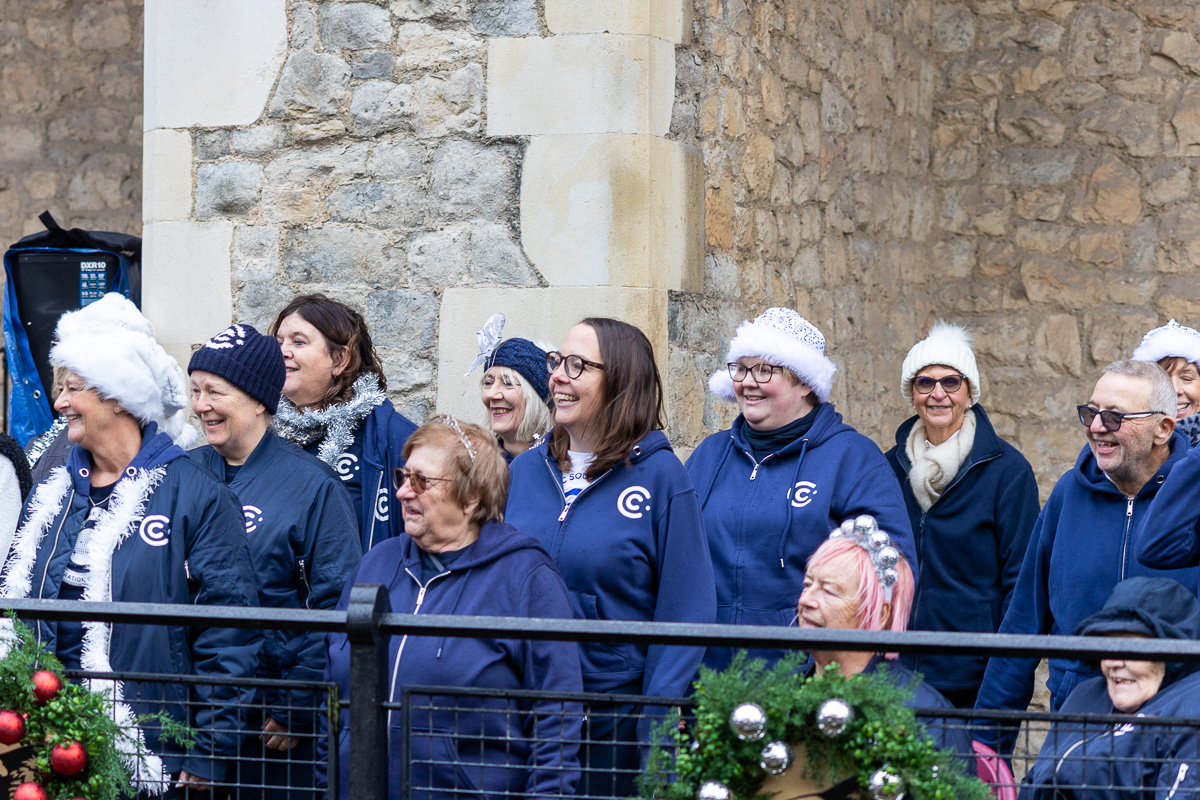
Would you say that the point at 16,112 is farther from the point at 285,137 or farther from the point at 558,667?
the point at 558,667

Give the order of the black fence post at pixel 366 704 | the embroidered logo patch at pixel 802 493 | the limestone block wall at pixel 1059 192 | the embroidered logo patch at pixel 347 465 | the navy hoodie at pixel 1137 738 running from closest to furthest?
the black fence post at pixel 366 704, the navy hoodie at pixel 1137 738, the embroidered logo patch at pixel 802 493, the embroidered logo patch at pixel 347 465, the limestone block wall at pixel 1059 192

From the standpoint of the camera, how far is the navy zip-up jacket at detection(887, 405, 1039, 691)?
14.3ft

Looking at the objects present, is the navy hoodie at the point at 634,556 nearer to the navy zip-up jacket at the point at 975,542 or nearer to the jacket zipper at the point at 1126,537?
the jacket zipper at the point at 1126,537

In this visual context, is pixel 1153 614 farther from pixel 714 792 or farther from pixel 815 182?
pixel 815 182

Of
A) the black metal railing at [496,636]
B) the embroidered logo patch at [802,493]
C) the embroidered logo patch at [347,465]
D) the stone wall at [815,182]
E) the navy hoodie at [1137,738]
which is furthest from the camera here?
the stone wall at [815,182]

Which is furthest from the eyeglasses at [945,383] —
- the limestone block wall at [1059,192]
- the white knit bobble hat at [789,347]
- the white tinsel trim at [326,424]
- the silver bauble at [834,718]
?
the limestone block wall at [1059,192]

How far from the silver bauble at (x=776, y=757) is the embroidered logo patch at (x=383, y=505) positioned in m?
2.16

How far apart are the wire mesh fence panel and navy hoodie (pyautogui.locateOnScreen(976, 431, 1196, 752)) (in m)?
1.63

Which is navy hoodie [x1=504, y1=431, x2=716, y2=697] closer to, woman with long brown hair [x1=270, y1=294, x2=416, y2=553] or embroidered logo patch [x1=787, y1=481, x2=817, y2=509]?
embroidered logo patch [x1=787, y1=481, x2=817, y2=509]

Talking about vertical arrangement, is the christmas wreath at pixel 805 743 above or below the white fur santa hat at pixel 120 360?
below

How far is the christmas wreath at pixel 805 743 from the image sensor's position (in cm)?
232

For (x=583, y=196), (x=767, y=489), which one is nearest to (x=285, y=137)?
(x=583, y=196)

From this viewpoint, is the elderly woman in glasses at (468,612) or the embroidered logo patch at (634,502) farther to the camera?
the embroidered logo patch at (634,502)

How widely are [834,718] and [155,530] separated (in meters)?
1.65
